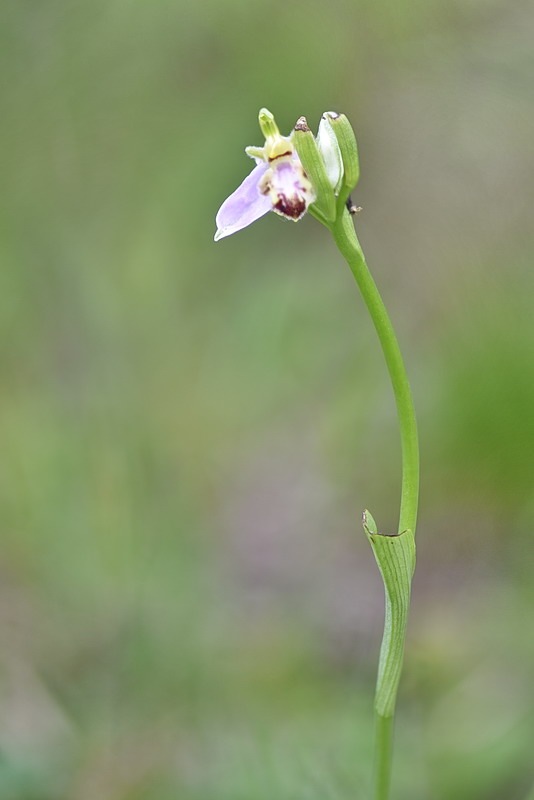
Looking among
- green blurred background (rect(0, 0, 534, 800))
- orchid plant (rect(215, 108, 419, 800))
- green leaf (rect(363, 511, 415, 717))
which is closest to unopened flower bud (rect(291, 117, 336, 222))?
orchid plant (rect(215, 108, 419, 800))

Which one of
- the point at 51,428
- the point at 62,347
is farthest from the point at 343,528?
the point at 62,347

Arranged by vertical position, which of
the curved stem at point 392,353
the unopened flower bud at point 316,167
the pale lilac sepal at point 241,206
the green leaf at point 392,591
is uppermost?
the pale lilac sepal at point 241,206

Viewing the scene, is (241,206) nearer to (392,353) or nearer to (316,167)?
(316,167)

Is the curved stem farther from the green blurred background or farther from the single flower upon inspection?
the green blurred background

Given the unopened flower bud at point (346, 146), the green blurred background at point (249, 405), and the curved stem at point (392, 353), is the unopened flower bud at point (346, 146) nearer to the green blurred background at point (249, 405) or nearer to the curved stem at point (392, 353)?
the curved stem at point (392, 353)

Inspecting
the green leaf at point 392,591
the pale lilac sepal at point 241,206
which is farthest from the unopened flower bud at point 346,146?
the green leaf at point 392,591

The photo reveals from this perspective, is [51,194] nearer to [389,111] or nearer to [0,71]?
[0,71]

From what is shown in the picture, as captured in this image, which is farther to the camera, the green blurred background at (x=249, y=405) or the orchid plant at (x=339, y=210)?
the green blurred background at (x=249, y=405)
